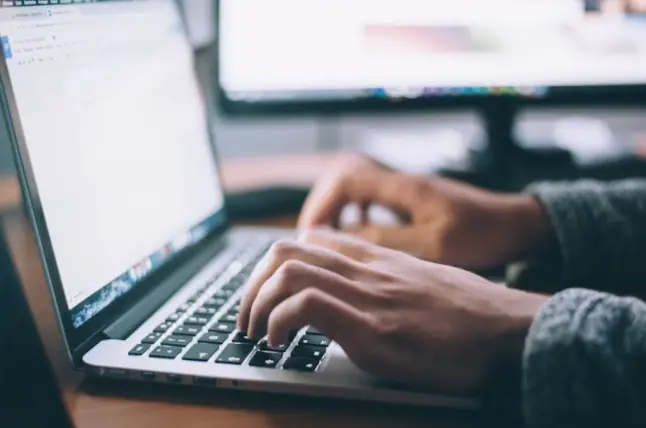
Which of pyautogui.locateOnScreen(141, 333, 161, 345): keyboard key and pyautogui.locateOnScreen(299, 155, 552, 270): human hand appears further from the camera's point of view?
pyautogui.locateOnScreen(299, 155, 552, 270): human hand

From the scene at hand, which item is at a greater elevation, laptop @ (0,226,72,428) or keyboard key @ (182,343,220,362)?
laptop @ (0,226,72,428)

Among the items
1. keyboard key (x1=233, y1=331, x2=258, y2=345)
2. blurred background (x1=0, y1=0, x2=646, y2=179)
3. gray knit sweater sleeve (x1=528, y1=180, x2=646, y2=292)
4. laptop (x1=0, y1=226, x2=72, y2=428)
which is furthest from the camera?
blurred background (x1=0, y1=0, x2=646, y2=179)

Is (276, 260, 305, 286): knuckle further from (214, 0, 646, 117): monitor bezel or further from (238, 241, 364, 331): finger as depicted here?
(214, 0, 646, 117): monitor bezel

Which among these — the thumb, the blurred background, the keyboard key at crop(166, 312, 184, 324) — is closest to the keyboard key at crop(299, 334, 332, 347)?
the keyboard key at crop(166, 312, 184, 324)

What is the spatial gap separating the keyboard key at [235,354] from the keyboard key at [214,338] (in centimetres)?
1

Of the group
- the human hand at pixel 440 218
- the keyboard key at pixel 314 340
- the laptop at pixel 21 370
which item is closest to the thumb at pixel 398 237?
the human hand at pixel 440 218

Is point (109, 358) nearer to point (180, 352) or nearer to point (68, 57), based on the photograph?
point (180, 352)

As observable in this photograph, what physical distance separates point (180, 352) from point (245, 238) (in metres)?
0.30

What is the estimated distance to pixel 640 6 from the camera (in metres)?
0.90

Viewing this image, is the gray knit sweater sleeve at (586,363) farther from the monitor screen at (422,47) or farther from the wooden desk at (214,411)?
the monitor screen at (422,47)

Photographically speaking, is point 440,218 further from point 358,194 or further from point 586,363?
point 586,363

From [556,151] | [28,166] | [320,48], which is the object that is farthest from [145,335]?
[556,151]

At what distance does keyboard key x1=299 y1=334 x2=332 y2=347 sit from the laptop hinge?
12cm

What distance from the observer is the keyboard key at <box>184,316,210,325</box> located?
523mm
